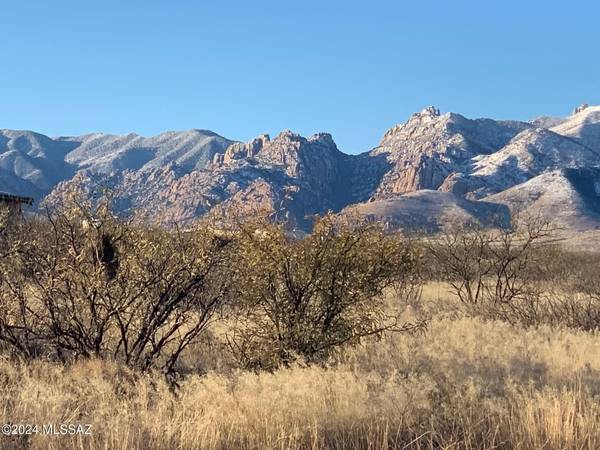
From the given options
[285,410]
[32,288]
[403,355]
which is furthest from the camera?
[403,355]

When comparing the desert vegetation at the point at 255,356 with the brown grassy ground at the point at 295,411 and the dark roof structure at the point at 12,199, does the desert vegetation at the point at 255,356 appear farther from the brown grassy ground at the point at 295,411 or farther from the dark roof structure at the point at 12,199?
the dark roof structure at the point at 12,199

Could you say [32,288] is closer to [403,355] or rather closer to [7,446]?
[7,446]

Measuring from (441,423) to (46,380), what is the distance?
191 inches

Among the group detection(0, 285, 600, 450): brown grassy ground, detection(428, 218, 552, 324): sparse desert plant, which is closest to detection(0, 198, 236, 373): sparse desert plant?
detection(0, 285, 600, 450): brown grassy ground

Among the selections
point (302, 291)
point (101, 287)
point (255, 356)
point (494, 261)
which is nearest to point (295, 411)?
point (255, 356)

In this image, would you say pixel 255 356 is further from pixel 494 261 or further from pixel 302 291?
pixel 494 261

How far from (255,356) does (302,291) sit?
1267mm

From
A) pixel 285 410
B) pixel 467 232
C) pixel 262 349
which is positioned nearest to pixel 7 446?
pixel 285 410

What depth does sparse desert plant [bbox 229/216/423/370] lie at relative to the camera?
374 inches

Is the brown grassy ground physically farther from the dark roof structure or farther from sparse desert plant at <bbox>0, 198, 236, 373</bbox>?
the dark roof structure

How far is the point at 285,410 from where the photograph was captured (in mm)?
5879

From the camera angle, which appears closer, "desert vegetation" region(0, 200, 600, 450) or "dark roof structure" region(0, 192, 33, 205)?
"desert vegetation" region(0, 200, 600, 450)

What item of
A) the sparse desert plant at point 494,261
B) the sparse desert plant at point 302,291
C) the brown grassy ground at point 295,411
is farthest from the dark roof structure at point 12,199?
the brown grassy ground at point 295,411

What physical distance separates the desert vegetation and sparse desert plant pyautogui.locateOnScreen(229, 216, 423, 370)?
2 cm
